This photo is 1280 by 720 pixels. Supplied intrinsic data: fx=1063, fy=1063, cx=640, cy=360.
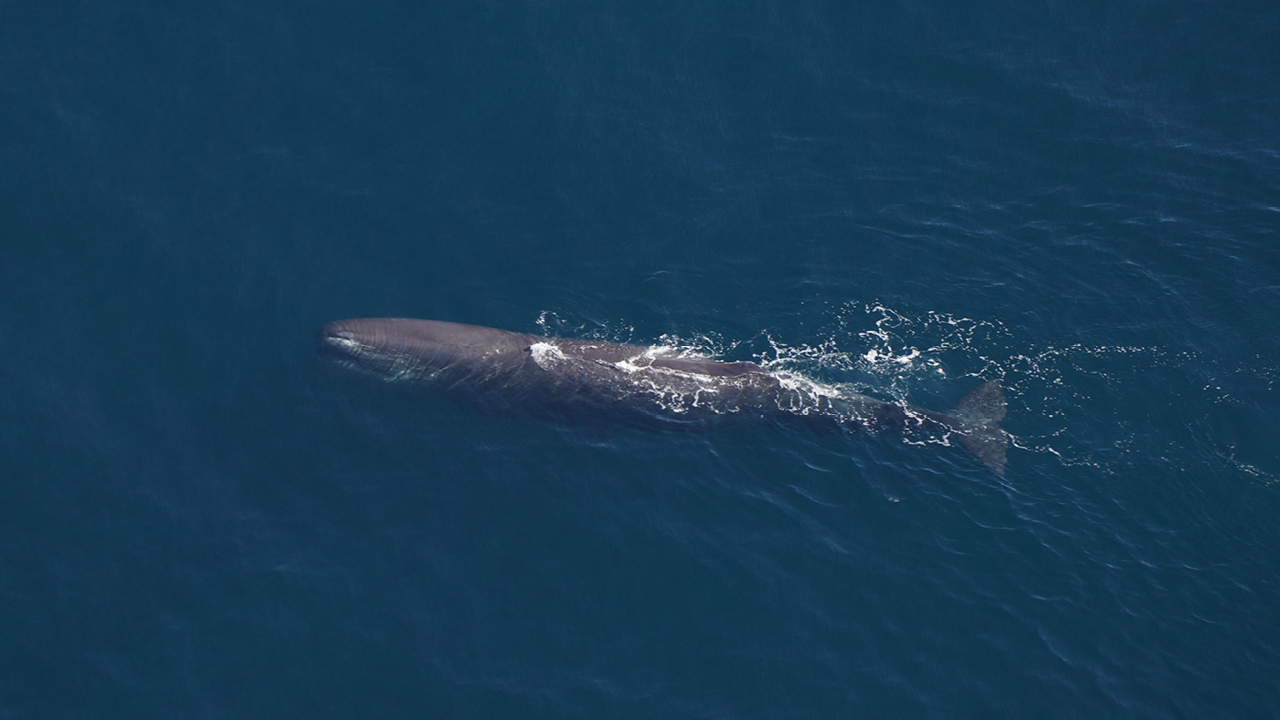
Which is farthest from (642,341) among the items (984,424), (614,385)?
(984,424)

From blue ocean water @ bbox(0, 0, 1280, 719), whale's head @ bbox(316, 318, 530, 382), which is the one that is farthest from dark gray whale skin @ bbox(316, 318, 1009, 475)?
blue ocean water @ bbox(0, 0, 1280, 719)

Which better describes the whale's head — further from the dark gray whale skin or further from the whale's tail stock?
the whale's tail stock

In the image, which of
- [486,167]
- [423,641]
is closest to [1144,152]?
[486,167]

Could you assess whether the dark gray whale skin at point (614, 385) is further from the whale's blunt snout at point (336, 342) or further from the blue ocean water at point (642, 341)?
the blue ocean water at point (642, 341)

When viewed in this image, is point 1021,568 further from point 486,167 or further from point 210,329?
point 210,329

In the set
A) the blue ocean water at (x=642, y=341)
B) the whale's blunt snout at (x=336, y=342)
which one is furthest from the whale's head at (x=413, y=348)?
the blue ocean water at (x=642, y=341)
